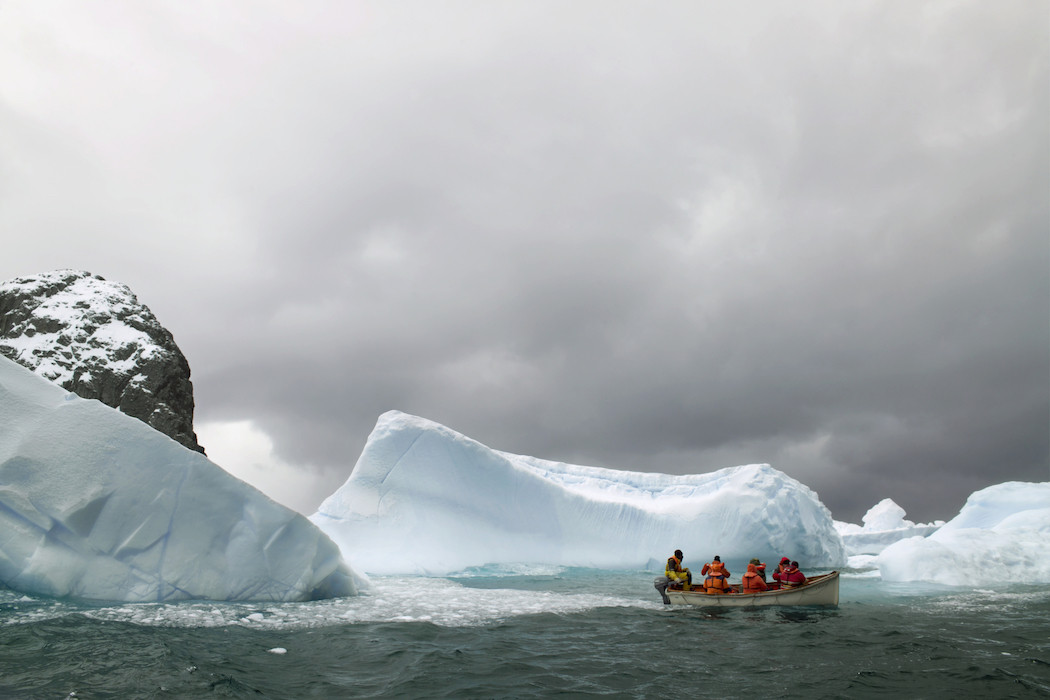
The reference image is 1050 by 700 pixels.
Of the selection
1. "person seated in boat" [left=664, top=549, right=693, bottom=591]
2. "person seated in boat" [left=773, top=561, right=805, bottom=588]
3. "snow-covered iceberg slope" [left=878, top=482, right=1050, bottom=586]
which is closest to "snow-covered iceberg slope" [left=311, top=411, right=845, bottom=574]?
"snow-covered iceberg slope" [left=878, top=482, right=1050, bottom=586]

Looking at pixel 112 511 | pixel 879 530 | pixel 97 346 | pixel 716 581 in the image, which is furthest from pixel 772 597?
pixel 97 346

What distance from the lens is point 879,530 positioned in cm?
4353

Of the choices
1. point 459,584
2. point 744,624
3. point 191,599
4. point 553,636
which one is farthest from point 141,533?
point 744,624

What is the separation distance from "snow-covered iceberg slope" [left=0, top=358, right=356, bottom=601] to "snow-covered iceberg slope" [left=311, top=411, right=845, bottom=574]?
761 cm

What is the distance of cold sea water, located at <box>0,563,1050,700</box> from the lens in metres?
6.06

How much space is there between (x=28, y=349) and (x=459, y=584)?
141 feet

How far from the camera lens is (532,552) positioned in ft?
66.4

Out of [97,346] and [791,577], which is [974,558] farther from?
[97,346]

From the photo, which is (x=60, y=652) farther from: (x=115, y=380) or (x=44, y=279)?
(x=44, y=279)

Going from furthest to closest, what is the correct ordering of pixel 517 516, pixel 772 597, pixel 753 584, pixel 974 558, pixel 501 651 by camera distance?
pixel 517 516 → pixel 974 558 → pixel 753 584 → pixel 772 597 → pixel 501 651

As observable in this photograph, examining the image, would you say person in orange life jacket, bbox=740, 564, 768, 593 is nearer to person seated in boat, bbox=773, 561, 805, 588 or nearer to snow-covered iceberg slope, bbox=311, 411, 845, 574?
person seated in boat, bbox=773, 561, 805, 588

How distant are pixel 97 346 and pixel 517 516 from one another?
39.7 meters

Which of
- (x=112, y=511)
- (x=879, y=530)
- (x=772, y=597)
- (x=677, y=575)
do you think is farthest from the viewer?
(x=879, y=530)

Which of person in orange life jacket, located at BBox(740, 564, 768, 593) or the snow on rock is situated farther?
the snow on rock
